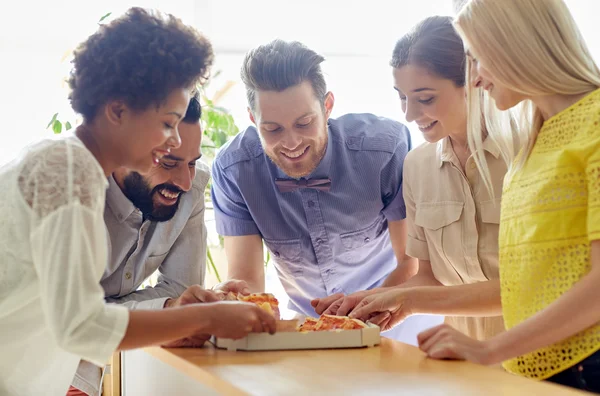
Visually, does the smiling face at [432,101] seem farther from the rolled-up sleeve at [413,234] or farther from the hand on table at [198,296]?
the hand on table at [198,296]

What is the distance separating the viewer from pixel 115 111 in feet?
5.43

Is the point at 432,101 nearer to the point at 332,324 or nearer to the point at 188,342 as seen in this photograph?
the point at 332,324

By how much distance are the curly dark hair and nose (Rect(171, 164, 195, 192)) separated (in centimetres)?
61

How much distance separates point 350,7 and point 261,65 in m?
2.09

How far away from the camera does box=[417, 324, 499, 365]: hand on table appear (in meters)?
1.62

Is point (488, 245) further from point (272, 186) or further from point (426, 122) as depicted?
point (272, 186)

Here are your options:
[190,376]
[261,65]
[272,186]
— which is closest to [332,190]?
[272,186]

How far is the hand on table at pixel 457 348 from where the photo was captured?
1.62 meters

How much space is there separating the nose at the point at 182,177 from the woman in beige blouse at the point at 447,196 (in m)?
0.71

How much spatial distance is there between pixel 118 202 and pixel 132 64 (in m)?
0.76

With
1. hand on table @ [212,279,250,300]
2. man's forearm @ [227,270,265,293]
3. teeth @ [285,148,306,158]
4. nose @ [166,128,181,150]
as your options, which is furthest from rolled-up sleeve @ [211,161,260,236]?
nose @ [166,128,181,150]

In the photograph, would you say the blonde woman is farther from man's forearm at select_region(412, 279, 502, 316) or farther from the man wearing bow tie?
the man wearing bow tie

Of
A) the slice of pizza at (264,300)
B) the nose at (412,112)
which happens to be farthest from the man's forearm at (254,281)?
the nose at (412,112)

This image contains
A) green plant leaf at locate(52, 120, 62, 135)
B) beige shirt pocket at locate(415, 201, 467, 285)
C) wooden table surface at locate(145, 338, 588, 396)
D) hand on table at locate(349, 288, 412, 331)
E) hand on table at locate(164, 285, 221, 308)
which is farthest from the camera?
green plant leaf at locate(52, 120, 62, 135)
